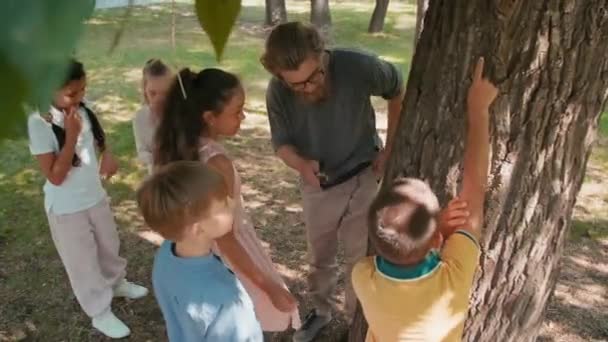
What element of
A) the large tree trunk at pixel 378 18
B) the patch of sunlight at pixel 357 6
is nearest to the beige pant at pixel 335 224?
the large tree trunk at pixel 378 18

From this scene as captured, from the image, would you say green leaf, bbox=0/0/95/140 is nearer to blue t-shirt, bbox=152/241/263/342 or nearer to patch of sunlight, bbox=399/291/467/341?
patch of sunlight, bbox=399/291/467/341

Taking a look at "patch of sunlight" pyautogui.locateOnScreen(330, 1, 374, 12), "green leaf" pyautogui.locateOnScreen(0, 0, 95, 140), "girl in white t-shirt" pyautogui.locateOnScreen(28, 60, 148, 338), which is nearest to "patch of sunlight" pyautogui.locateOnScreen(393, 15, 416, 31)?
"patch of sunlight" pyautogui.locateOnScreen(330, 1, 374, 12)

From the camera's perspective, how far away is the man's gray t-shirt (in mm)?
2857

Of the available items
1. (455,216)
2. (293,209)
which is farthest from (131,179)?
(455,216)

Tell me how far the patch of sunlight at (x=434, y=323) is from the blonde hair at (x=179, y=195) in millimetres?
678

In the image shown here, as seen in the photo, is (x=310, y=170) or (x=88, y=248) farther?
(x=88, y=248)

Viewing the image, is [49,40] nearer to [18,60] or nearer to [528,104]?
[18,60]

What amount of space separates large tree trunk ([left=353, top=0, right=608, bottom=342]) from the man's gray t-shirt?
2.20 feet

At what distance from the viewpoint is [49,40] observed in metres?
0.29

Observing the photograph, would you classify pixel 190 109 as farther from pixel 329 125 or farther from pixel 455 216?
pixel 455 216

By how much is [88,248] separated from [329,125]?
1.33 meters

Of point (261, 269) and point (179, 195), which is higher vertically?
point (179, 195)

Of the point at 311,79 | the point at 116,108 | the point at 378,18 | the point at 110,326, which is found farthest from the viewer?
the point at 378,18

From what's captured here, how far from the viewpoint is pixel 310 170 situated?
301cm
